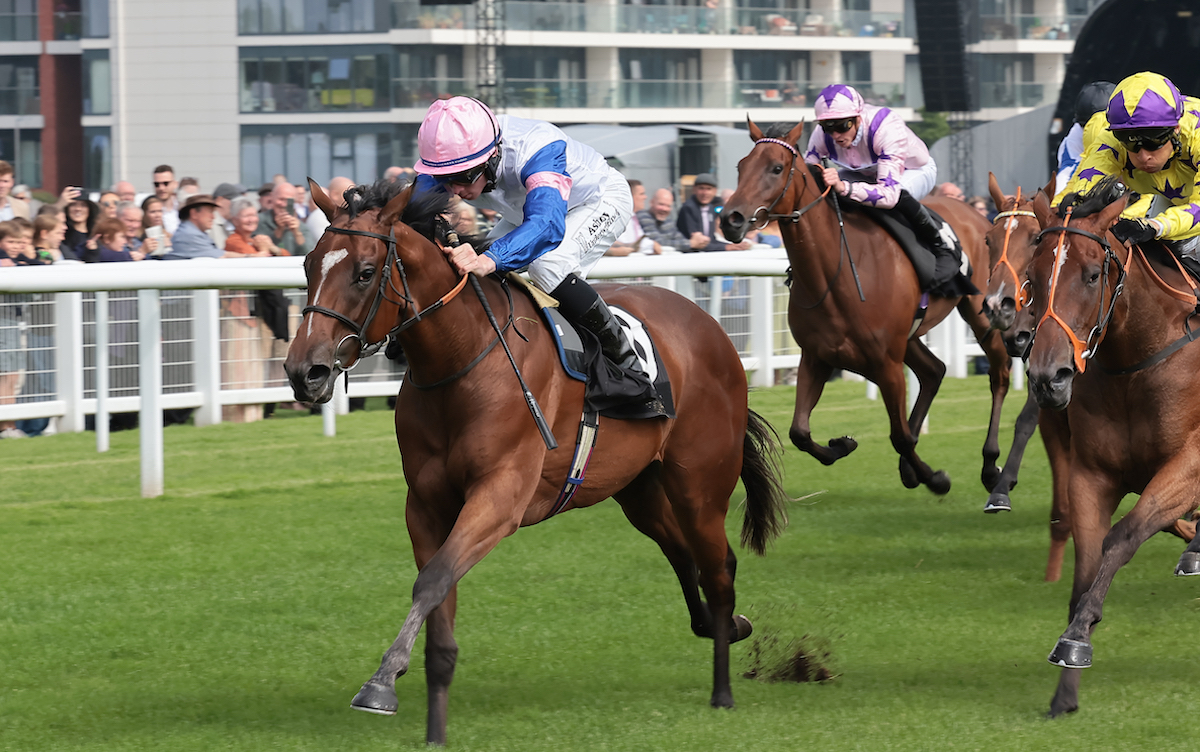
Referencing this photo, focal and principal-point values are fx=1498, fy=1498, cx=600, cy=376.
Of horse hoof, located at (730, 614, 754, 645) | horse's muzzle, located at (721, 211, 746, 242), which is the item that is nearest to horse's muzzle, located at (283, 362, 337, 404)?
horse hoof, located at (730, 614, 754, 645)

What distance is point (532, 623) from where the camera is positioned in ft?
15.7

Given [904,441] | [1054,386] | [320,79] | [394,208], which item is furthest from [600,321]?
[320,79]

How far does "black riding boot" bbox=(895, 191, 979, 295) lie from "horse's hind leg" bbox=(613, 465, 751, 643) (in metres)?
2.88

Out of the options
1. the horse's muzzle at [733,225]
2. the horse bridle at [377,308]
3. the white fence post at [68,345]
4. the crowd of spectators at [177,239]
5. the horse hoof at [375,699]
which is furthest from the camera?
the crowd of spectators at [177,239]

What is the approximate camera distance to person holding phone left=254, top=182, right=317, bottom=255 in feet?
30.3

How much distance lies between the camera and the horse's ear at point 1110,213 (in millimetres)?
3658

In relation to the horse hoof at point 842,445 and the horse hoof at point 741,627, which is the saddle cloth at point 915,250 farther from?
the horse hoof at point 741,627

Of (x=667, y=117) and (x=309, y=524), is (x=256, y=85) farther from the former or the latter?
(x=309, y=524)

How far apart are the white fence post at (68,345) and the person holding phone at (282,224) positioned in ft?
6.44

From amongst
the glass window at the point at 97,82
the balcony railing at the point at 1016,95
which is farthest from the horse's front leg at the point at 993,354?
the balcony railing at the point at 1016,95

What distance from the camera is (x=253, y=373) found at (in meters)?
8.28

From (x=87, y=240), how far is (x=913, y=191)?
4443 millimetres

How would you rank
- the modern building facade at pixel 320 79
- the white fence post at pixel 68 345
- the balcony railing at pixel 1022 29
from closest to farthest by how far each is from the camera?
the white fence post at pixel 68 345, the modern building facade at pixel 320 79, the balcony railing at pixel 1022 29

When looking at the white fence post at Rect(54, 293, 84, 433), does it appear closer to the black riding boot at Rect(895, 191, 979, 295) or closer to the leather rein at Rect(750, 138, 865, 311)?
the leather rein at Rect(750, 138, 865, 311)
